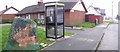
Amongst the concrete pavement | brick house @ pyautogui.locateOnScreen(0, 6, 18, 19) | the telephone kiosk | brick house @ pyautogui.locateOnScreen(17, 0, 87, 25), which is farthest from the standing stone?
brick house @ pyautogui.locateOnScreen(0, 6, 18, 19)

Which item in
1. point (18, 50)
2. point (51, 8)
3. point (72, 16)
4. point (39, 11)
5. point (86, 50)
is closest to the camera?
point (18, 50)

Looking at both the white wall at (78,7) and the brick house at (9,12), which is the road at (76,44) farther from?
the brick house at (9,12)

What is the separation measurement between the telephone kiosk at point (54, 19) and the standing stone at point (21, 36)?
3799 millimetres

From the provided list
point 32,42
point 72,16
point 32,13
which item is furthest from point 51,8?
point 32,13

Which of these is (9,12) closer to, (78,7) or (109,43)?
(78,7)

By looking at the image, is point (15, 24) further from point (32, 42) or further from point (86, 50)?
point (86, 50)

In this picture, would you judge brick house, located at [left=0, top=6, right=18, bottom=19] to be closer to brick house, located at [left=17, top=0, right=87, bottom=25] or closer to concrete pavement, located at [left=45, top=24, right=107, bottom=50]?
brick house, located at [left=17, top=0, right=87, bottom=25]

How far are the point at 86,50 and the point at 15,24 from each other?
3587mm

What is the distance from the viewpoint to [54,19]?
14250 mm

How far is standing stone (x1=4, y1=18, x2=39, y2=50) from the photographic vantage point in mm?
10219

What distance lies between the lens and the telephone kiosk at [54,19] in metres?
14.2

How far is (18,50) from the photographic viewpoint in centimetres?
1016

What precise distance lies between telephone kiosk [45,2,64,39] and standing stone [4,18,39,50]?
380 centimetres

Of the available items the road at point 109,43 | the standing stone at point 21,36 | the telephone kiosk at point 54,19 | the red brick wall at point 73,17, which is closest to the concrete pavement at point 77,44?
the road at point 109,43
